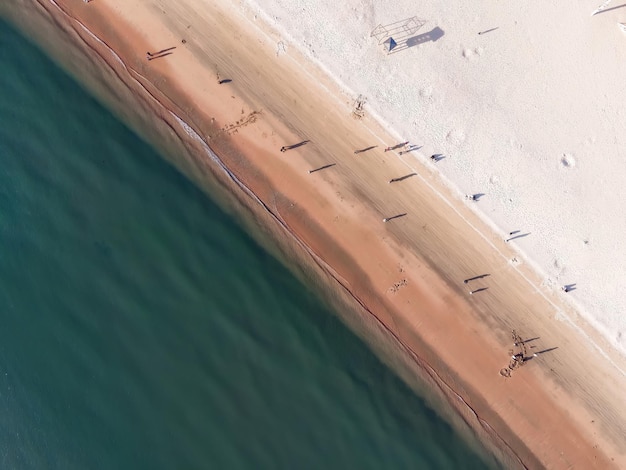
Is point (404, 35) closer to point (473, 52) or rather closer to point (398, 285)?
point (473, 52)

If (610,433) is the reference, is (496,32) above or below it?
above

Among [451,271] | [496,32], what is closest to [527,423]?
[451,271]

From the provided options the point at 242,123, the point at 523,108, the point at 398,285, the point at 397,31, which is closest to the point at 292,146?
the point at 242,123

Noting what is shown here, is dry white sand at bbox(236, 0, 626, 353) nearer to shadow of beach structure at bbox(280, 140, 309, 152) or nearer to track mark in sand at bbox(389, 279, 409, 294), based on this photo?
shadow of beach structure at bbox(280, 140, 309, 152)

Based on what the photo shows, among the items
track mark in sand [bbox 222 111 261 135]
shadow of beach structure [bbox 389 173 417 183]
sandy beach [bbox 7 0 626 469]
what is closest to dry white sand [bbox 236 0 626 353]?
shadow of beach structure [bbox 389 173 417 183]

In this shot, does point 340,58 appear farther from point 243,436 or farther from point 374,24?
point 243,436
